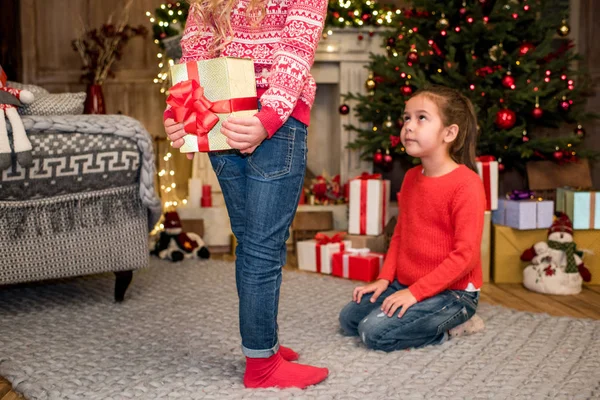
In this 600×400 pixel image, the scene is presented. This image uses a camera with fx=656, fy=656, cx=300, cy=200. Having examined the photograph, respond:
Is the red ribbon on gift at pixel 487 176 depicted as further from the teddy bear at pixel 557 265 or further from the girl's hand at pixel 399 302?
the girl's hand at pixel 399 302

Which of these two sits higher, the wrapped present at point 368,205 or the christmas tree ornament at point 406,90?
the christmas tree ornament at point 406,90

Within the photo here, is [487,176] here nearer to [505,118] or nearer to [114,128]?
[505,118]

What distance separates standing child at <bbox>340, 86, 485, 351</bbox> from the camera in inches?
72.2

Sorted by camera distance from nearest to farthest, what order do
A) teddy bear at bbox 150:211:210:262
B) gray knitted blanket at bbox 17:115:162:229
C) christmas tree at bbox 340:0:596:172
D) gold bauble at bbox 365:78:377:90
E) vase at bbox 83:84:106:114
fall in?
gray knitted blanket at bbox 17:115:162:229
christmas tree at bbox 340:0:596:172
teddy bear at bbox 150:211:210:262
gold bauble at bbox 365:78:377:90
vase at bbox 83:84:106:114

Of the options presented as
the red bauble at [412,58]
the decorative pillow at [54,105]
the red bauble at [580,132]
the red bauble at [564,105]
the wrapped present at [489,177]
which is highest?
the red bauble at [412,58]

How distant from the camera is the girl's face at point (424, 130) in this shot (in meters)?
1.93

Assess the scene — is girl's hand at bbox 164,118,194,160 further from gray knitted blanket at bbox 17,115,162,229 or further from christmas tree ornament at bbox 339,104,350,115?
christmas tree ornament at bbox 339,104,350,115

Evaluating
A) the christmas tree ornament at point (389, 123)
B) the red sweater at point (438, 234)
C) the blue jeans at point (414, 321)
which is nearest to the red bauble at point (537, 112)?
the christmas tree ornament at point (389, 123)

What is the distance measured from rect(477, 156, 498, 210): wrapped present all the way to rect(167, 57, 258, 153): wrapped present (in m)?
1.62

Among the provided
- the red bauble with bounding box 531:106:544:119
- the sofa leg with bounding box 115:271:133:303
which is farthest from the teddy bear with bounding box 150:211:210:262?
the red bauble with bounding box 531:106:544:119

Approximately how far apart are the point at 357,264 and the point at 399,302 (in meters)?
1.03

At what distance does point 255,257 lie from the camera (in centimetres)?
141

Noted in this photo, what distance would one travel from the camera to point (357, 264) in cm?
285

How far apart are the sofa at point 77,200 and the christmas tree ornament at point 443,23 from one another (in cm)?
155
